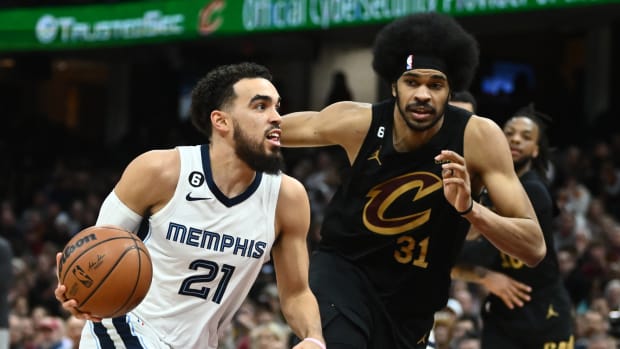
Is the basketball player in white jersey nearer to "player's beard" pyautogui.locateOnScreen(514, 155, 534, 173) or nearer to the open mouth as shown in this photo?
the open mouth

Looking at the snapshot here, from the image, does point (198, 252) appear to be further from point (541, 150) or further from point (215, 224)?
point (541, 150)

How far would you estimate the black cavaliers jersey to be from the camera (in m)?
5.75

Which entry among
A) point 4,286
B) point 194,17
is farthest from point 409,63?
point 194,17

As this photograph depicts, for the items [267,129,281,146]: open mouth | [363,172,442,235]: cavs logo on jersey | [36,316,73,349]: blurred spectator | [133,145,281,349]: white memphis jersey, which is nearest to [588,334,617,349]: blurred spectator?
[363,172,442,235]: cavs logo on jersey

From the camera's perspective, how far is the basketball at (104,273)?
4.85m

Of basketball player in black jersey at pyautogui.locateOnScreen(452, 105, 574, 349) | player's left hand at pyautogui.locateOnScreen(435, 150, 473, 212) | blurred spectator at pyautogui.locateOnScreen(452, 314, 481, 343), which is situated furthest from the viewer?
blurred spectator at pyautogui.locateOnScreen(452, 314, 481, 343)

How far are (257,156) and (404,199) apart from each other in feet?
2.91

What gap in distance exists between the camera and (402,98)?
5.77 m

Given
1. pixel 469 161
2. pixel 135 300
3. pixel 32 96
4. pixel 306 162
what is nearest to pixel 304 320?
pixel 135 300

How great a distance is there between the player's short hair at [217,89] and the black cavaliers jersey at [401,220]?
2.32 feet

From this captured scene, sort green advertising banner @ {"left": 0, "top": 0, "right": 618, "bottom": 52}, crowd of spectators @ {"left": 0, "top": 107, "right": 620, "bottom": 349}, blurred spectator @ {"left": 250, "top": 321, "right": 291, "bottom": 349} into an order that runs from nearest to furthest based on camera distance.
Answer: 1. blurred spectator @ {"left": 250, "top": 321, "right": 291, "bottom": 349}
2. crowd of spectators @ {"left": 0, "top": 107, "right": 620, "bottom": 349}
3. green advertising banner @ {"left": 0, "top": 0, "right": 618, "bottom": 52}

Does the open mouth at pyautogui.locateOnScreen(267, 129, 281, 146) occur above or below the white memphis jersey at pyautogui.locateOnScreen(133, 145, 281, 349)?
above

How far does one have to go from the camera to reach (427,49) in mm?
5949

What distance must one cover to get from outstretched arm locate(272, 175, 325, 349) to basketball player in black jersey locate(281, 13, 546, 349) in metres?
0.42
